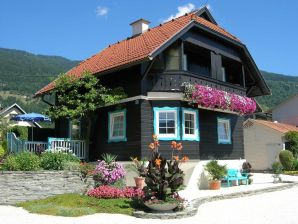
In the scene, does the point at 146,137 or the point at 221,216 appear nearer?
the point at 221,216

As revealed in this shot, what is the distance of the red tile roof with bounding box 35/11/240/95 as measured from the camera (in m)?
18.4

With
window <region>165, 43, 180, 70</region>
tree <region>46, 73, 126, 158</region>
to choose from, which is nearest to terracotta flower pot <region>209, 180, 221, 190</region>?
window <region>165, 43, 180, 70</region>

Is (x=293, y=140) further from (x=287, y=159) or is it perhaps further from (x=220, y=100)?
(x=220, y=100)

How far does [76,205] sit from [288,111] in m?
36.6

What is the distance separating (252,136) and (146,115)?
18.3 metres

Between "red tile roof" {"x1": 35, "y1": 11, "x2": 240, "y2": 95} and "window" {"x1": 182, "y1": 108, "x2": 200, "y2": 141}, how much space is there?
3291mm

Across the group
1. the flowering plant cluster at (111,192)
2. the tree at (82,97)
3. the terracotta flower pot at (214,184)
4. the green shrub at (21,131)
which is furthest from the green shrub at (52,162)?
the green shrub at (21,131)

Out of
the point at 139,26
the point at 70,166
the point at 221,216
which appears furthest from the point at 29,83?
the point at 221,216

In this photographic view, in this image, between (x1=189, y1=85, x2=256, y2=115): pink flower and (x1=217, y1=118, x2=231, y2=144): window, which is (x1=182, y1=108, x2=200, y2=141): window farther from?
(x1=217, y1=118, x2=231, y2=144): window

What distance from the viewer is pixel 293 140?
32.6 meters

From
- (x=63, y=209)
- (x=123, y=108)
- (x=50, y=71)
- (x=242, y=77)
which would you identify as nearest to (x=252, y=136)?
(x=242, y=77)

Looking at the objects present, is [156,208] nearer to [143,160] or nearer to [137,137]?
[143,160]

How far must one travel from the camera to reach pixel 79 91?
20.9 metres

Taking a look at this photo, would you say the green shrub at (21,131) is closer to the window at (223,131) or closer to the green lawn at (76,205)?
the green lawn at (76,205)
